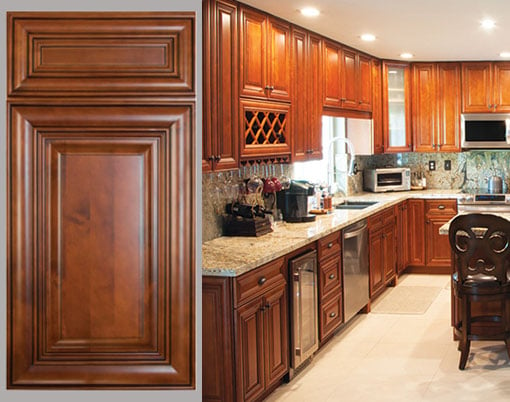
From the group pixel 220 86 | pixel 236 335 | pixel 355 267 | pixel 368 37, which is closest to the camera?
pixel 236 335

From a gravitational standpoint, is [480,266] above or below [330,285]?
above

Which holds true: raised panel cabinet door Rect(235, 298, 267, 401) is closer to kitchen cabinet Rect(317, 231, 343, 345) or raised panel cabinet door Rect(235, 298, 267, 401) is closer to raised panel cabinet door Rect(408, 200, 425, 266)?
kitchen cabinet Rect(317, 231, 343, 345)

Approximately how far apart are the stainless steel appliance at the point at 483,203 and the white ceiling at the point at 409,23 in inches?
55.3

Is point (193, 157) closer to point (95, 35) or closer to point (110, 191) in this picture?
point (110, 191)

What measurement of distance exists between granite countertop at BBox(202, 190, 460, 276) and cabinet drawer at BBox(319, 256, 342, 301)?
227mm

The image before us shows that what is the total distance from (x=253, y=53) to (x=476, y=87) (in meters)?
3.91

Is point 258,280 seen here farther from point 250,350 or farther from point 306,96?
point 306,96

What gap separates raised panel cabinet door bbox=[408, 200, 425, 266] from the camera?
7.12 m

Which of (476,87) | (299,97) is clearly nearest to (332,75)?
(299,97)

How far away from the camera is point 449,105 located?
24.3 ft

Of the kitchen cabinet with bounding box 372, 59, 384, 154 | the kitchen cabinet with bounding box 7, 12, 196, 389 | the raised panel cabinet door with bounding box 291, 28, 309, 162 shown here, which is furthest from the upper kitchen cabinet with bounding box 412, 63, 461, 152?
the kitchen cabinet with bounding box 7, 12, 196, 389

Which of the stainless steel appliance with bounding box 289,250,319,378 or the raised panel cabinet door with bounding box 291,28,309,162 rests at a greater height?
the raised panel cabinet door with bounding box 291,28,309,162

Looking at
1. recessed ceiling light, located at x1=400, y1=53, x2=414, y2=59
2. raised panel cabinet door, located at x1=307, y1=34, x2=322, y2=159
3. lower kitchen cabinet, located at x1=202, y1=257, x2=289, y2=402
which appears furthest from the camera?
recessed ceiling light, located at x1=400, y1=53, x2=414, y2=59

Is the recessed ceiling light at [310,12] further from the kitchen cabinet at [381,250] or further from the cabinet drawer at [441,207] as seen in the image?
the cabinet drawer at [441,207]
